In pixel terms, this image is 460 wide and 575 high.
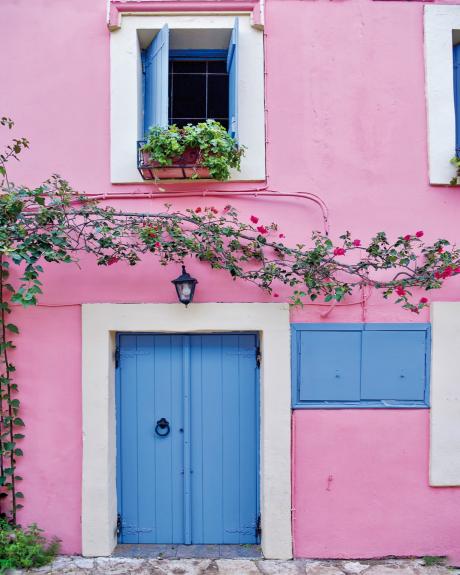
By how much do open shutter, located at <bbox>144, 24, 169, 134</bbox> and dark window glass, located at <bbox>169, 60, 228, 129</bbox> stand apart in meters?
0.31

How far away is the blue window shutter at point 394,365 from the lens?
14.0 feet

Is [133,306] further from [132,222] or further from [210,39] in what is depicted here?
[210,39]

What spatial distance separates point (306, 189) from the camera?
4.34 meters

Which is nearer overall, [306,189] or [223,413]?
[306,189]

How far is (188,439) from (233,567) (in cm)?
110

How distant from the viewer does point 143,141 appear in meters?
4.26

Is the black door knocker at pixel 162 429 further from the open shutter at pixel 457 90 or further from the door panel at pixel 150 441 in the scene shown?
the open shutter at pixel 457 90

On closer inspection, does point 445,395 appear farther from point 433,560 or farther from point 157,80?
point 157,80

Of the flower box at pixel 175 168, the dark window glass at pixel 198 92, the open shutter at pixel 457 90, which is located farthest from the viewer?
the dark window glass at pixel 198 92

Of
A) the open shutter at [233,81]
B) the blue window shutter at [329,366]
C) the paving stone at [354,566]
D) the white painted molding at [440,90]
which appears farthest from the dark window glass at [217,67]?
the paving stone at [354,566]

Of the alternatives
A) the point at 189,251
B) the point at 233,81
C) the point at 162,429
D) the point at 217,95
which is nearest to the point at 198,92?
the point at 217,95

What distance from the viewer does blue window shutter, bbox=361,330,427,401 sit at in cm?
428

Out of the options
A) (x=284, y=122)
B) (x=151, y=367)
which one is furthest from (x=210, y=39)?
(x=151, y=367)

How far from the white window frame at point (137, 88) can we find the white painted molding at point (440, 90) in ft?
4.84
